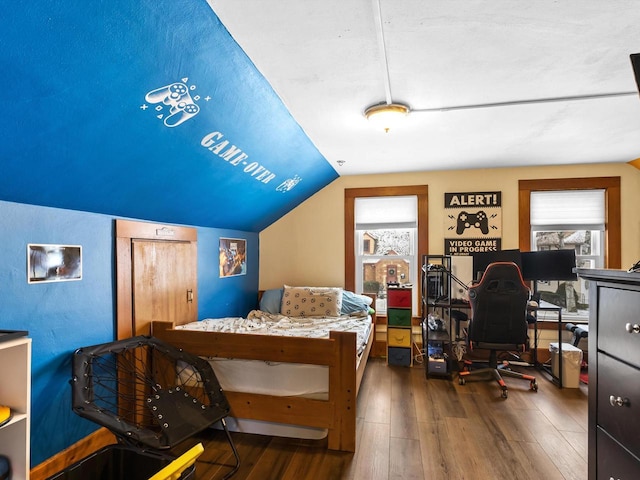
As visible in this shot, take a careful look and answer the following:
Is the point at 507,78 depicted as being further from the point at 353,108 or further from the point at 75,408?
the point at 75,408

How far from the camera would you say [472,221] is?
407cm

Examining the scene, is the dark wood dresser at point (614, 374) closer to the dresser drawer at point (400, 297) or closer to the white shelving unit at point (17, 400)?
the white shelving unit at point (17, 400)

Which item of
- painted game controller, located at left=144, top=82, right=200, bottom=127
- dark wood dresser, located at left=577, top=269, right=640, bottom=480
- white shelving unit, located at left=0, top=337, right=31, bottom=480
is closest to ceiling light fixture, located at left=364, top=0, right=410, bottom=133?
painted game controller, located at left=144, top=82, right=200, bottom=127

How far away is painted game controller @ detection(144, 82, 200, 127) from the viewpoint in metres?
1.60

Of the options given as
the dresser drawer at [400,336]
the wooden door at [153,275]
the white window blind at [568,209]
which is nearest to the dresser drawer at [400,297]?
the dresser drawer at [400,336]

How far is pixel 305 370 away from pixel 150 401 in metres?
0.93

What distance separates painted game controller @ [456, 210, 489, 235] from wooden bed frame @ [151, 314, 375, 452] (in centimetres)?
259

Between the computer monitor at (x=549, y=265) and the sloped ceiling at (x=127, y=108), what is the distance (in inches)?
113

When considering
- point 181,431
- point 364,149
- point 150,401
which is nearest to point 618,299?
point 181,431

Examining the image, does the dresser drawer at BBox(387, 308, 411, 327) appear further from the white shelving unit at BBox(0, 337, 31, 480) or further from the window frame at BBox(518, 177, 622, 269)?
the white shelving unit at BBox(0, 337, 31, 480)

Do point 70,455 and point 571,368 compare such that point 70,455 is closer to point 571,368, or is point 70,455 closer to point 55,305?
point 55,305

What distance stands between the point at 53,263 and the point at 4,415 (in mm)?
806

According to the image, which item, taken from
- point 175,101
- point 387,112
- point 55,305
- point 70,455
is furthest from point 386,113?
point 70,455

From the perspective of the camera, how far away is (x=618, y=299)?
108 cm
